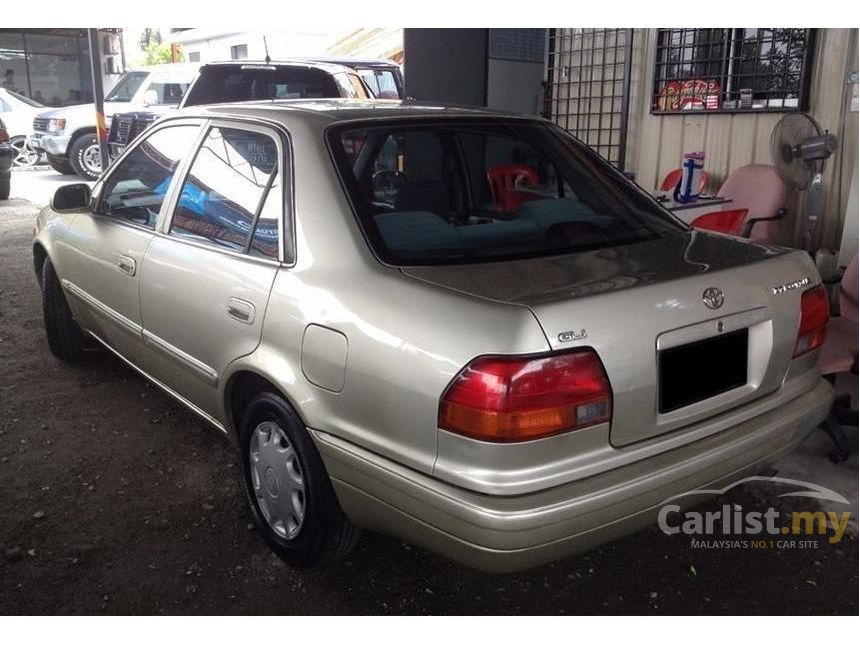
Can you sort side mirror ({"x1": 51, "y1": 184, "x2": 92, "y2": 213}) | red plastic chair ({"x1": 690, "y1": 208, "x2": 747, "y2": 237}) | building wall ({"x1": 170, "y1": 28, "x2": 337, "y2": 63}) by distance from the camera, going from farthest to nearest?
building wall ({"x1": 170, "y1": 28, "x2": 337, "y2": 63}), red plastic chair ({"x1": 690, "y1": 208, "x2": 747, "y2": 237}), side mirror ({"x1": 51, "y1": 184, "x2": 92, "y2": 213})

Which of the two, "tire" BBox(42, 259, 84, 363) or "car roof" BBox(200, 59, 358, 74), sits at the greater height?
"car roof" BBox(200, 59, 358, 74)

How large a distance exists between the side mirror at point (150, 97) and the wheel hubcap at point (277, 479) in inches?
408

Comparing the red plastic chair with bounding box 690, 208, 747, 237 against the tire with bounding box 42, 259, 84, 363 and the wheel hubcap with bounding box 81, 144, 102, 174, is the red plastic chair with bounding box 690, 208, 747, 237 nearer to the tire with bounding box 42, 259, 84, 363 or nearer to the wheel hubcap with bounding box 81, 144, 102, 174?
the tire with bounding box 42, 259, 84, 363

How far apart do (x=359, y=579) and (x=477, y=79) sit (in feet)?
16.4

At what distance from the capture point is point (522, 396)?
1.85m

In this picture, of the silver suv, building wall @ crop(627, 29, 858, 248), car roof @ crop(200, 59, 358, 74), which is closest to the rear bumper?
building wall @ crop(627, 29, 858, 248)

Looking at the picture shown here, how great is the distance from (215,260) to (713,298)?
1649 mm

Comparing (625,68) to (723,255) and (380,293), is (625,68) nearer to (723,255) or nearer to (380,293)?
(723,255)

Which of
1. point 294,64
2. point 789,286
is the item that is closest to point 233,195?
point 789,286

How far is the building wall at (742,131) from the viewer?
505 centimetres

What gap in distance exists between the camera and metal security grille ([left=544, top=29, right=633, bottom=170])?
6848 millimetres
